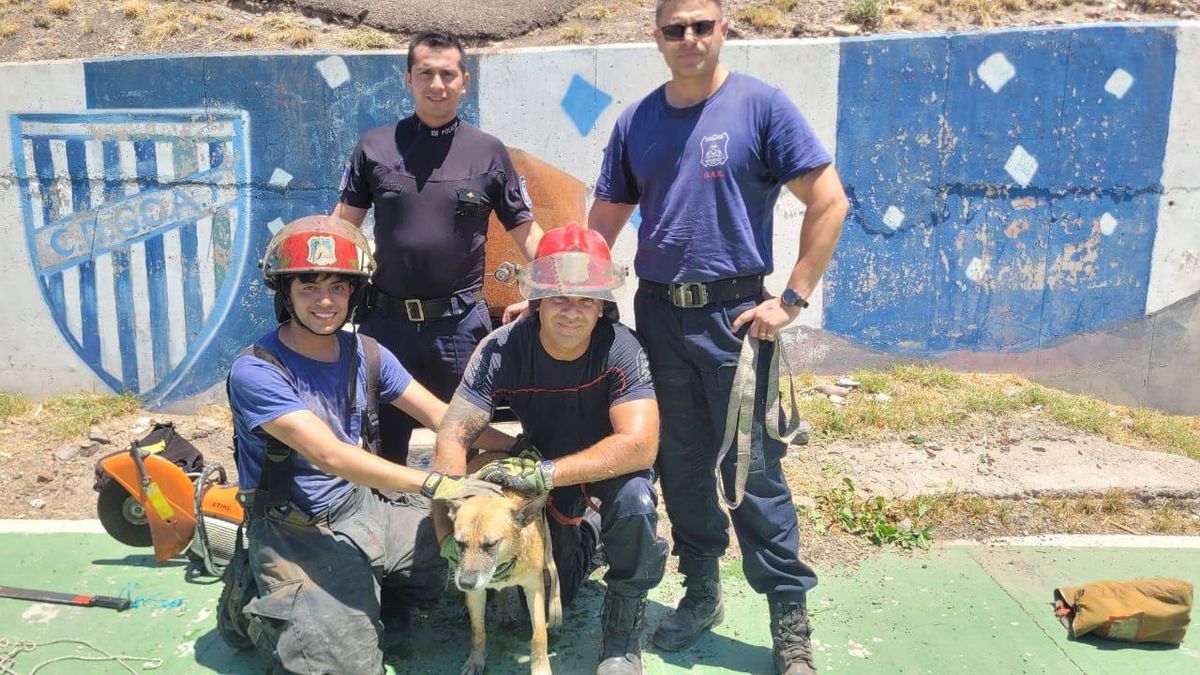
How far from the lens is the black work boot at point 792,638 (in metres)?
3.02

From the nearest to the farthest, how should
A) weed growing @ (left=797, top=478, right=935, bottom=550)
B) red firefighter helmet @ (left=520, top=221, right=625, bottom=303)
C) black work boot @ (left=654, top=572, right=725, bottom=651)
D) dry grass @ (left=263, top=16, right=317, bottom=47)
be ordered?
1. red firefighter helmet @ (left=520, top=221, right=625, bottom=303)
2. black work boot @ (left=654, top=572, right=725, bottom=651)
3. weed growing @ (left=797, top=478, right=935, bottom=550)
4. dry grass @ (left=263, top=16, right=317, bottom=47)

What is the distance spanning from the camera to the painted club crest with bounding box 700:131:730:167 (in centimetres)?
290

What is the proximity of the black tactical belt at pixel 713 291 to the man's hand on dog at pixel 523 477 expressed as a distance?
729mm

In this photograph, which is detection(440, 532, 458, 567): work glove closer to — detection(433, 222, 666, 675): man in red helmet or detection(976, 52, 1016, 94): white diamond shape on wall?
detection(433, 222, 666, 675): man in red helmet

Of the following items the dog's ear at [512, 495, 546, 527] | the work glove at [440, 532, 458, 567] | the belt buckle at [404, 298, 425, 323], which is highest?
the belt buckle at [404, 298, 425, 323]

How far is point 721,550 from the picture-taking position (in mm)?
3266

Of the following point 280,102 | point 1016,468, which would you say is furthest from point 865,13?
point 280,102

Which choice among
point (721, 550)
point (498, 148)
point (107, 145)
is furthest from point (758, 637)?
point (107, 145)

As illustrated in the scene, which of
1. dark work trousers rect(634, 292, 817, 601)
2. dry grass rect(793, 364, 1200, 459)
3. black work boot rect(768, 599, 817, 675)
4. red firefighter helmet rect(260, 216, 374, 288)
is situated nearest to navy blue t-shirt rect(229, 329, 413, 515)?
red firefighter helmet rect(260, 216, 374, 288)

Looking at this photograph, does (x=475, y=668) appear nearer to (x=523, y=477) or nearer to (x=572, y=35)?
(x=523, y=477)

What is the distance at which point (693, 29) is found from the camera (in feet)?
9.38

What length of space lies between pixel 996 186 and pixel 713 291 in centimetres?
397

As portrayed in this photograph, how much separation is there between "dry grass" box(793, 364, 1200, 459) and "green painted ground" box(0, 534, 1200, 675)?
141 cm

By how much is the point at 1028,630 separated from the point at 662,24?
2.63 metres
